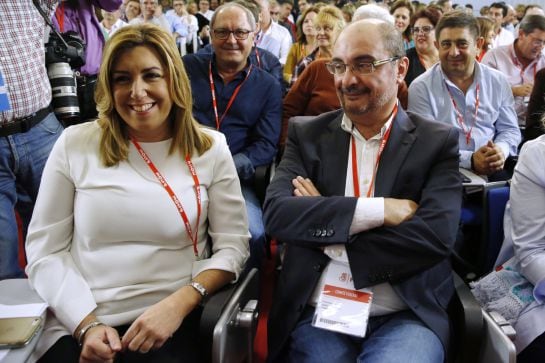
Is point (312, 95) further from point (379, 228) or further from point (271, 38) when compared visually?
point (271, 38)

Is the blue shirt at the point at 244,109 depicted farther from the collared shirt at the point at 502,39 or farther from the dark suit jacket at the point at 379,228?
the collared shirt at the point at 502,39

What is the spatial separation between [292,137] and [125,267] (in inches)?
28.7

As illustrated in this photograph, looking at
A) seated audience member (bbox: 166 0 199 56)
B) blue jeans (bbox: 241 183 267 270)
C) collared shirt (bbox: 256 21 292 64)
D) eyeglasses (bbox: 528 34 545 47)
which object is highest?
eyeglasses (bbox: 528 34 545 47)

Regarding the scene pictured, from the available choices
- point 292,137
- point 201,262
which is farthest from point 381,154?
point 201,262

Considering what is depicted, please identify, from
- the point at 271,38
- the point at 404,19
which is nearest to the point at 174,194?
the point at 404,19

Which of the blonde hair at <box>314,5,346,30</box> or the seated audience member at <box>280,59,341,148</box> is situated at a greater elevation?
the blonde hair at <box>314,5,346,30</box>

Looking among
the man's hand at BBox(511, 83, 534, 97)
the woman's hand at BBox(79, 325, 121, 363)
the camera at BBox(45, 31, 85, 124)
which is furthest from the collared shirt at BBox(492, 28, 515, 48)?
the woman's hand at BBox(79, 325, 121, 363)

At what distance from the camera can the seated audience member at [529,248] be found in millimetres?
1480

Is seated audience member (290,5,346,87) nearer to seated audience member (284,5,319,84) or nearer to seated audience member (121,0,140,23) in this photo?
seated audience member (284,5,319,84)

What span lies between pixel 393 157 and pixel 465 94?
1.49 meters

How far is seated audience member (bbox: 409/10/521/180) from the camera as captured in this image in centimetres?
268

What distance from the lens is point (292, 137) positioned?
5.52ft

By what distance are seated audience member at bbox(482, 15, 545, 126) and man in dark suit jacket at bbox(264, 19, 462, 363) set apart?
242 cm

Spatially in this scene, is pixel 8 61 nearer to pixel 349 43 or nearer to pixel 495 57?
pixel 349 43
